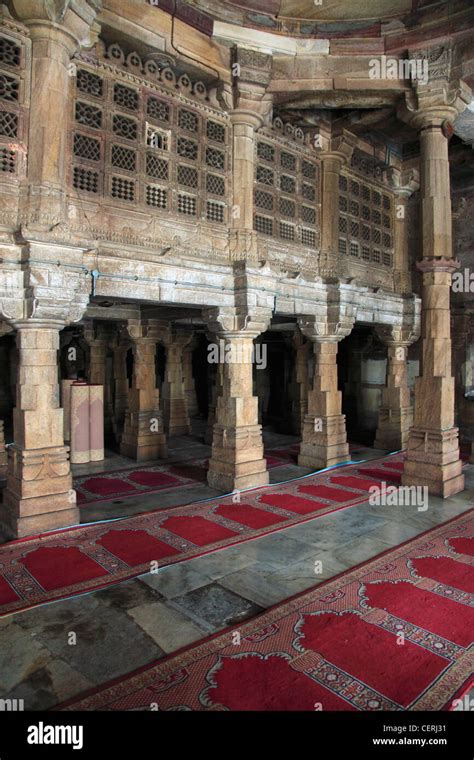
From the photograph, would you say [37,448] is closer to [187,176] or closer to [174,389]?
[187,176]

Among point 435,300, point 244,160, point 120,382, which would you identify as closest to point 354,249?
point 435,300

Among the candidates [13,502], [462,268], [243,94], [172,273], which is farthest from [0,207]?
[462,268]

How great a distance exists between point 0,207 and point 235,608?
18.4 ft

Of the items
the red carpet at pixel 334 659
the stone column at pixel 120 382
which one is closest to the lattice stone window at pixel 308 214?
the stone column at pixel 120 382

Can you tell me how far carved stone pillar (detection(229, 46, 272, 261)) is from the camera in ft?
28.7

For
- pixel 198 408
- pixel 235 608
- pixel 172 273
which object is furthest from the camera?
pixel 198 408

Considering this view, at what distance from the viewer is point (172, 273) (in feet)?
25.9

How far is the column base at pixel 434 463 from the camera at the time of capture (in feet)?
28.1

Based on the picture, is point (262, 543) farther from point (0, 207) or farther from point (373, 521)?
point (0, 207)

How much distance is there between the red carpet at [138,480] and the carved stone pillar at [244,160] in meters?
4.51

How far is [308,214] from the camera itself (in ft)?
34.4

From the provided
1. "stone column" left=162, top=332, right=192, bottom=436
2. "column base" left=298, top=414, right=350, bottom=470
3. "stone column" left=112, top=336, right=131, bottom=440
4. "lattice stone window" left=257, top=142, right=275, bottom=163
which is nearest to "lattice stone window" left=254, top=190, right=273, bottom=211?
"lattice stone window" left=257, top=142, right=275, bottom=163

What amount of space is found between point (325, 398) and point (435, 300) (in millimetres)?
3129

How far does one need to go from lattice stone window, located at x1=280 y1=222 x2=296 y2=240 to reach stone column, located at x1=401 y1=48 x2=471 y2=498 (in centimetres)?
251
